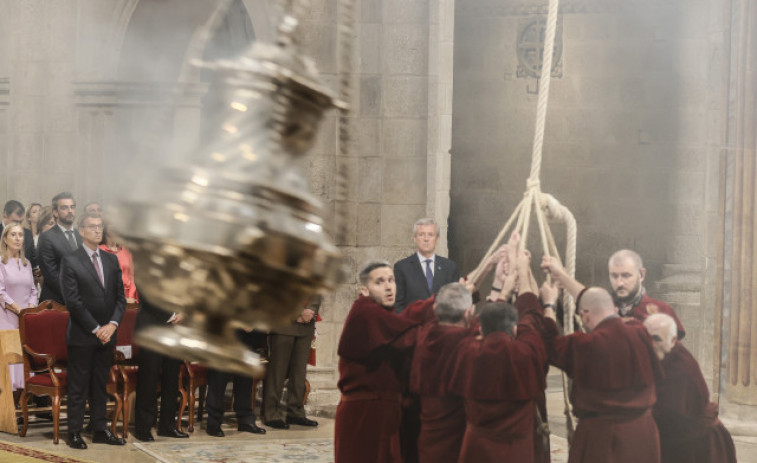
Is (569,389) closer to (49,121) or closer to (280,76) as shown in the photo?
(280,76)

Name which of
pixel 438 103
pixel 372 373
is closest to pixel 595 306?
pixel 372 373

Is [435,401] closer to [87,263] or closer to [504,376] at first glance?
[504,376]

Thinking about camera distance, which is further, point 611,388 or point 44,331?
point 44,331

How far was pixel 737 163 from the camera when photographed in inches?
308

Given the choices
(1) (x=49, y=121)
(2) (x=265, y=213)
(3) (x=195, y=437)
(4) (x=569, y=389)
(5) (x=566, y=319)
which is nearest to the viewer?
(2) (x=265, y=213)

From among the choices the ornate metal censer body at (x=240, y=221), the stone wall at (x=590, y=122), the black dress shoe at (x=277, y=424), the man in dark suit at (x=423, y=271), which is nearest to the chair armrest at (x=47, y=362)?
the black dress shoe at (x=277, y=424)

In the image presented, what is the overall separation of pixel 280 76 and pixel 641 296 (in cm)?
459

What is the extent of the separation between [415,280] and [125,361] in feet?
7.82

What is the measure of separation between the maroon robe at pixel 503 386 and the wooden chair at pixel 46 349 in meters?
3.76

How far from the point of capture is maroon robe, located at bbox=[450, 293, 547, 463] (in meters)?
5.34

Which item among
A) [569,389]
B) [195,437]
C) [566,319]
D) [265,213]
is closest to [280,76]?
[265,213]

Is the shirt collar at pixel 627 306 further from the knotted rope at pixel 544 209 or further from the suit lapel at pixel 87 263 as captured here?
the suit lapel at pixel 87 263

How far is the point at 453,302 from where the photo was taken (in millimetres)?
5496

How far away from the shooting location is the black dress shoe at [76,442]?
8.08 m
